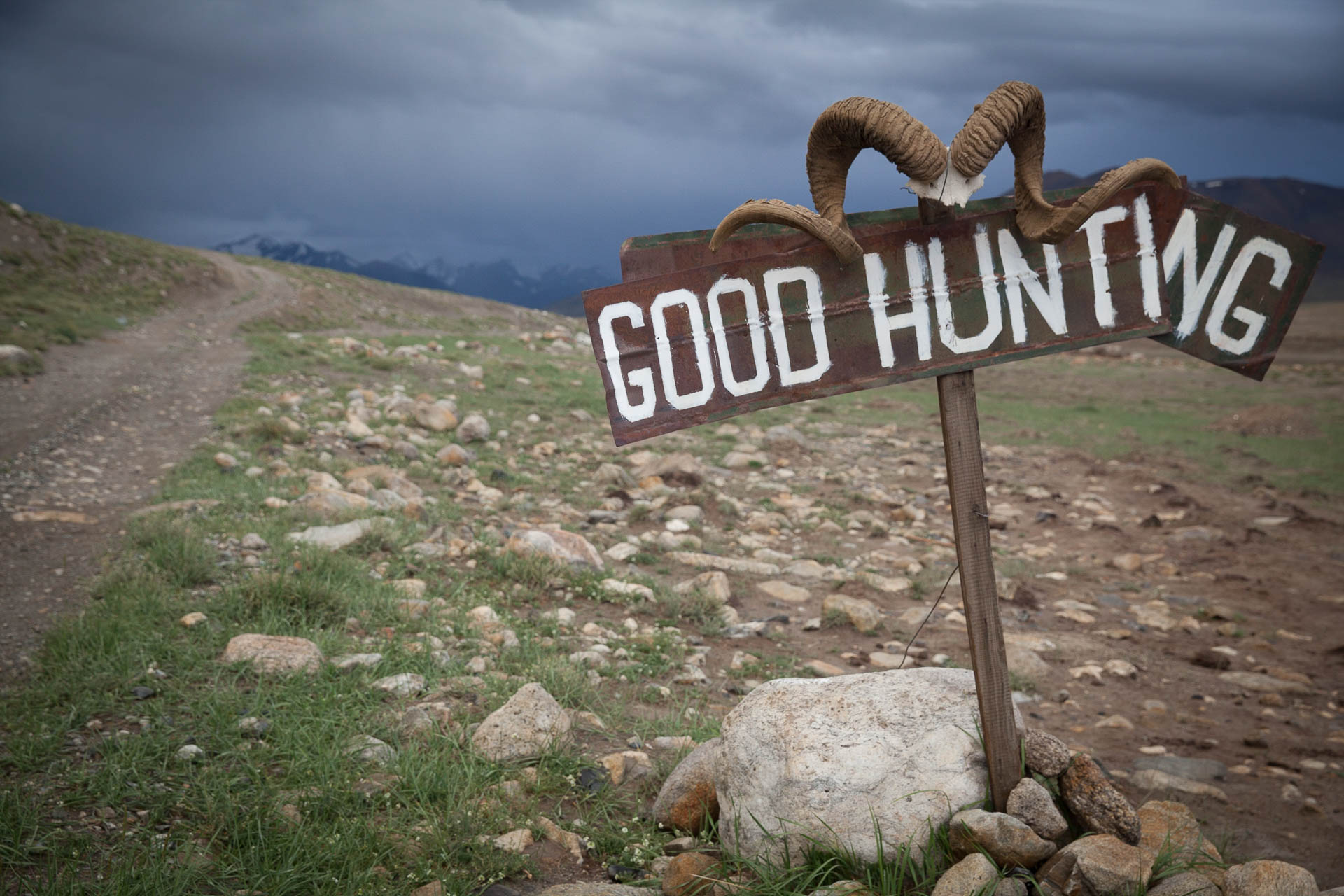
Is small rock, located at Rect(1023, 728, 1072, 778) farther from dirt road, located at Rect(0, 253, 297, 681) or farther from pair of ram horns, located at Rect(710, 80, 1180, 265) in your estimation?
dirt road, located at Rect(0, 253, 297, 681)

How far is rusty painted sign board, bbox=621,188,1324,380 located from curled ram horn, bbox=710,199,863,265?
156mm

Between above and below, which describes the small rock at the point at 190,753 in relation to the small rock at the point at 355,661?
below

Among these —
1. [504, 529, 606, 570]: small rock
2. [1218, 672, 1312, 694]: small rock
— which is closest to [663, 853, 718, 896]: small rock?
[504, 529, 606, 570]: small rock

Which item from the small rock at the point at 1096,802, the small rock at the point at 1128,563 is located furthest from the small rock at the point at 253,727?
the small rock at the point at 1128,563

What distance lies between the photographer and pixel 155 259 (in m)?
24.4

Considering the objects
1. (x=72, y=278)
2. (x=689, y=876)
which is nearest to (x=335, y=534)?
(x=689, y=876)

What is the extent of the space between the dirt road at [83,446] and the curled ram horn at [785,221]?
371 cm

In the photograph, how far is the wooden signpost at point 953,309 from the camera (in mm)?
2092

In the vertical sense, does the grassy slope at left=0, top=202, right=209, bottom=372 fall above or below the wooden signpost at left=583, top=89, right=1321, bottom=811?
above

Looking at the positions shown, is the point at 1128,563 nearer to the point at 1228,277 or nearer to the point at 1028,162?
the point at 1228,277

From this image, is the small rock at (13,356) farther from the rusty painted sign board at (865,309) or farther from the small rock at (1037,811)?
the small rock at (1037,811)

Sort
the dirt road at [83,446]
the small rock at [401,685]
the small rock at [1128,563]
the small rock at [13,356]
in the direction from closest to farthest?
the small rock at [401,685] → the dirt road at [83,446] → the small rock at [1128,563] → the small rock at [13,356]

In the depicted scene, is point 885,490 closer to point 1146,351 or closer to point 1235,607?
point 1235,607

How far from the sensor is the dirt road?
14.3ft
